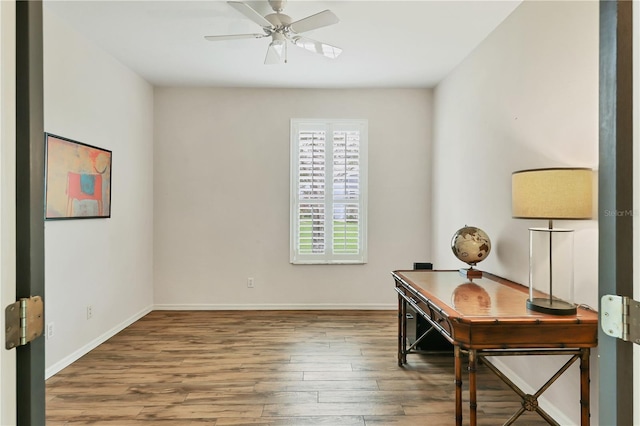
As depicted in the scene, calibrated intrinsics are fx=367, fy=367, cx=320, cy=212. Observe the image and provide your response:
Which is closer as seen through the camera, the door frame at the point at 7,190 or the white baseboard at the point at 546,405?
the door frame at the point at 7,190

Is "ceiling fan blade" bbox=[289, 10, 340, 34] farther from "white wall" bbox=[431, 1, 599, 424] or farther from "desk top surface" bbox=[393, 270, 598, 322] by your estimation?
"desk top surface" bbox=[393, 270, 598, 322]

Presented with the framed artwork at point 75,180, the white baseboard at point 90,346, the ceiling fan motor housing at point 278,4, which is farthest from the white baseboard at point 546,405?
the framed artwork at point 75,180

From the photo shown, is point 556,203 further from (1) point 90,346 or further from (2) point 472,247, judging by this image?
(1) point 90,346

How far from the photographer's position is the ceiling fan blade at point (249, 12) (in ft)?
7.84

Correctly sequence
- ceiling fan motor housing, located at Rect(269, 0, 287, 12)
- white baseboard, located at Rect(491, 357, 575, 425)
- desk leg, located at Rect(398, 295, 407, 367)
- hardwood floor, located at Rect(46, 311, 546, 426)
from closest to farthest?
white baseboard, located at Rect(491, 357, 575, 425) → hardwood floor, located at Rect(46, 311, 546, 426) → ceiling fan motor housing, located at Rect(269, 0, 287, 12) → desk leg, located at Rect(398, 295, 407, 367)

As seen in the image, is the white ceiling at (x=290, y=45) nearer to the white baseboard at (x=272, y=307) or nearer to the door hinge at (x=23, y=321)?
the door hinge at (x=23, y=321)

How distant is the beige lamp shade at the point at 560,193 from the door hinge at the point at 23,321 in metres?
2.10

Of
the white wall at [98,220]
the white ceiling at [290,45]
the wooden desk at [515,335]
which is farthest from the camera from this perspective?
the white wall at [98,220]

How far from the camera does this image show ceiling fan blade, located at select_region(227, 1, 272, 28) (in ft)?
7.84

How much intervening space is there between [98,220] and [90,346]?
1.17 m

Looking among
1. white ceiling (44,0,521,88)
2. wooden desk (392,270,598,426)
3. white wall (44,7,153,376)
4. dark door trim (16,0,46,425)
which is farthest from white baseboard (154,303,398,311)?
dark door trim (16,0,46,425)

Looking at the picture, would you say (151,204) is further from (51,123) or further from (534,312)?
(534,312)

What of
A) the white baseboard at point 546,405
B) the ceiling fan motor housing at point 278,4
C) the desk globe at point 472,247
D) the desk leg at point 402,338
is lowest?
the white baseboard at point 546,405

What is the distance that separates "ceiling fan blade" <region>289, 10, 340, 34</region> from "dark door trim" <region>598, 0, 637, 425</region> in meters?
1.89
